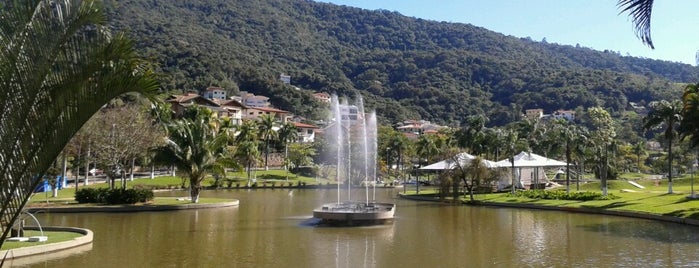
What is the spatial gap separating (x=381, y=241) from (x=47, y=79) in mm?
17729

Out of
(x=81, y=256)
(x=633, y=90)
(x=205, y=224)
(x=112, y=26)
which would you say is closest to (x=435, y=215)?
(x=205, y=224)

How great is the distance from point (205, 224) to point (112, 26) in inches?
874

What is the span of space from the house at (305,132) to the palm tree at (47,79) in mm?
109388

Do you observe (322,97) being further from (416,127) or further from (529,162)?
(529,162)

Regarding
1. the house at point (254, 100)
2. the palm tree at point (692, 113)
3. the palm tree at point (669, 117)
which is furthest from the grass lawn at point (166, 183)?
the house at point (254, 100)

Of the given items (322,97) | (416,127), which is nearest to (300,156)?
(416,127)

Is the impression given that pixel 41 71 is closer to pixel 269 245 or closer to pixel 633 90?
pixel 269 245

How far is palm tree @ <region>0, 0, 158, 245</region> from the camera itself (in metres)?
7.27

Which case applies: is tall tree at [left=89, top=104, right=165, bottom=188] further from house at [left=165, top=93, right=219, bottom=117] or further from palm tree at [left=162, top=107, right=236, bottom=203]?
house at [left=165, top=93, right=219, bottom=117]

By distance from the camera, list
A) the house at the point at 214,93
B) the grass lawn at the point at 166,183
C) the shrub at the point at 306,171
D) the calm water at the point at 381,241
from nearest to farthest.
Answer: the calm water at the point at 381,241, the grass lawn at the point at 166,183, the shrub at the point at 306,171, the house at the point at 214,93

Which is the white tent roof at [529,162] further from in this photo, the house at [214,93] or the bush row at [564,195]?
the house at [214,93]

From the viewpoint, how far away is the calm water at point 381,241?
1847 centimetres

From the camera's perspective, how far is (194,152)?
4069 cm

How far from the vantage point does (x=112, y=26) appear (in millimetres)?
8219
